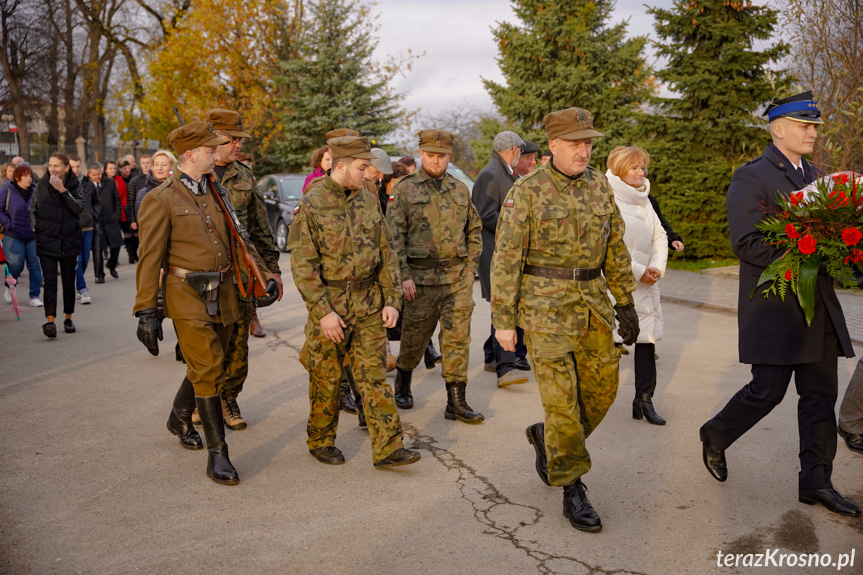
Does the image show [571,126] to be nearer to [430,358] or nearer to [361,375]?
[361,375]

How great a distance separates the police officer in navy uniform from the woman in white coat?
60.0 inches

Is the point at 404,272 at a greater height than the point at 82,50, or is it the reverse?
the point at 82,50

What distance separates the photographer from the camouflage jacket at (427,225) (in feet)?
20.7

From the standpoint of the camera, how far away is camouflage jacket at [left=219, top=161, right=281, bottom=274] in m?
6.47

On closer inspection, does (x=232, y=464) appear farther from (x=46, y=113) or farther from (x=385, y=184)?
(x=46, y=113)

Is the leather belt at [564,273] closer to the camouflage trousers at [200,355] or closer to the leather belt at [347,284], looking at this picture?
the leather belt at [347,284]

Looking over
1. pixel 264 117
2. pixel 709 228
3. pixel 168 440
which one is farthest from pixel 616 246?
pixel 264 117

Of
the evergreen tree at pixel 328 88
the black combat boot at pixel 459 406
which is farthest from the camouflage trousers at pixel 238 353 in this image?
the evergreen tree at pixel 328 88

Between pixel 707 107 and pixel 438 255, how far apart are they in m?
11.7

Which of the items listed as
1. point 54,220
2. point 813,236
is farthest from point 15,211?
point 813,236

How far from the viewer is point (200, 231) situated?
16.9 ft

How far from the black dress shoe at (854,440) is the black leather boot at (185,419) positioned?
4.32m

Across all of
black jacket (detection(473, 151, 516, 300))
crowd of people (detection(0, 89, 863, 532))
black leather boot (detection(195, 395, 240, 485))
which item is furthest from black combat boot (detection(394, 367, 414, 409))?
black leather boot (detection(195, 395, 240, 485))

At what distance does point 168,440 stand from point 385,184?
3686 millimetres
